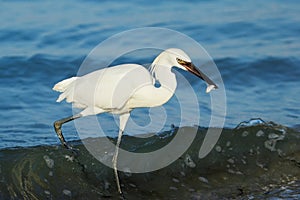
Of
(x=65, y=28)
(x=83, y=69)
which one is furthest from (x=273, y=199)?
(x=65, y=28)

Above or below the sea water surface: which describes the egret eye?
above

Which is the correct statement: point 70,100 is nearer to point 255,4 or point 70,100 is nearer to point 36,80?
point 36,80

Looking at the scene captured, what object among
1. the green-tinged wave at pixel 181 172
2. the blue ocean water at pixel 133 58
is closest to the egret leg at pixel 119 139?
the green-tinged wave at pixel 181 172

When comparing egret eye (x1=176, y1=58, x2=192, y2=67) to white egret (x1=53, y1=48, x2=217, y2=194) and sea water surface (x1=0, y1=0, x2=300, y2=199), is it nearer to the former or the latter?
white egret (x1=53, y1=48, x2=217, y2=194)

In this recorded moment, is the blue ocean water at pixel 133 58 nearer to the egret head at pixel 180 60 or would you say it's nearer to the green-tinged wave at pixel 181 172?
the green-tinged wave at pixel 181 172

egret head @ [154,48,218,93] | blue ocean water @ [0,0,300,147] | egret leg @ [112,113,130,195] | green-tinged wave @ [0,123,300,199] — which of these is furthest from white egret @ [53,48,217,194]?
blue ocean water @ [0,0,300,147]

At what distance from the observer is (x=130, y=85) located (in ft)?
20.2

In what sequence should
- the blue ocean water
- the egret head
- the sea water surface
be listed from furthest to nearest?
the blue ocean water < the sea water surface < the egret head

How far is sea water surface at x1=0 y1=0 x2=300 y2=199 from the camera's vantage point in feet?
21.6

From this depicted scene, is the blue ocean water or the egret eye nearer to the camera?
the egret eye

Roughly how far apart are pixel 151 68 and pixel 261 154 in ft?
5.02

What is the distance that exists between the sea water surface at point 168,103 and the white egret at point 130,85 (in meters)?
0.80

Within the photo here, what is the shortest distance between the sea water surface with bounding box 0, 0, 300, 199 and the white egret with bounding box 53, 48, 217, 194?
0.80m

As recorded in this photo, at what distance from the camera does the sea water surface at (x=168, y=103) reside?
259 inches
